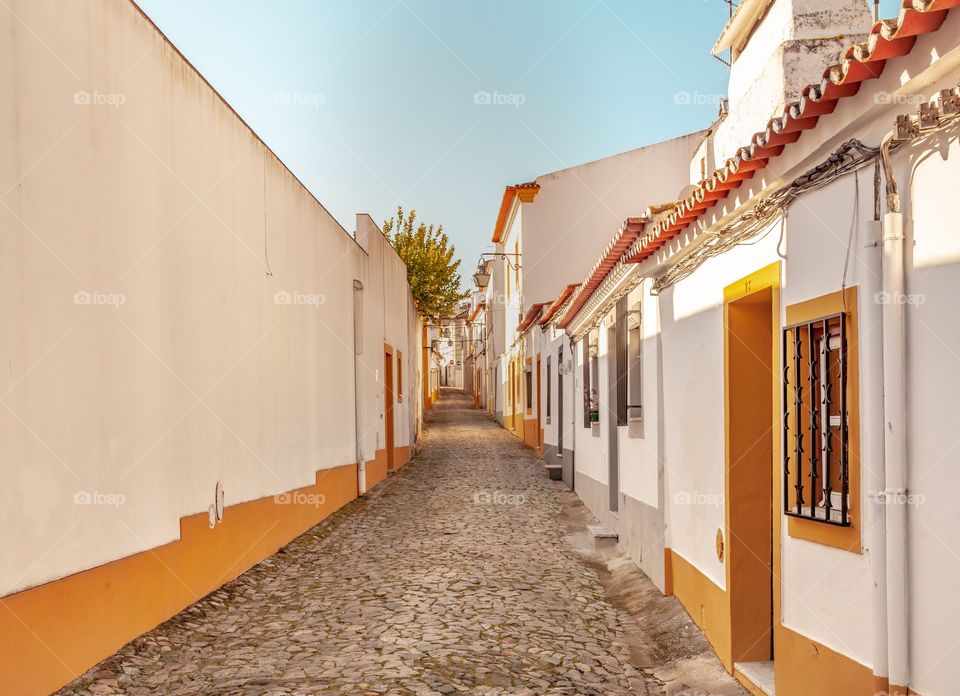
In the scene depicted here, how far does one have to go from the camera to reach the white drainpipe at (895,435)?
3.10m

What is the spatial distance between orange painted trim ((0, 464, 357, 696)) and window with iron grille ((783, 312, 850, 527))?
3.93m

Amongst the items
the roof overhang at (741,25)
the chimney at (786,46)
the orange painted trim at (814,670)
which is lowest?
the orange painted trim at (814,670)

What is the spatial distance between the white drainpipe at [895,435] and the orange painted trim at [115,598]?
397cm

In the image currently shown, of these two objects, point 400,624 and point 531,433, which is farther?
point 531,433

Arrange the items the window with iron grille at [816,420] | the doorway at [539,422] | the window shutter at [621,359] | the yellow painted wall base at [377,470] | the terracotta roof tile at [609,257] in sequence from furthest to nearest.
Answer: the doorway at [539,422] < the yellow painted wall base at [377,470] < the window shutter at [621,359] < the terracotta roof tile at [609,257] < the window with iron grille at [816,420]

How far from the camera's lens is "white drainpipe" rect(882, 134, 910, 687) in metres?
3.10

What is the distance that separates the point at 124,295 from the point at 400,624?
3109 millimetres

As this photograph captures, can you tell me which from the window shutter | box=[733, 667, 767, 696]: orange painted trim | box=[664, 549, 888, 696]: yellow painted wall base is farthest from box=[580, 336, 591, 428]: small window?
box=[733, 667, 767, 696]: orange painted trim

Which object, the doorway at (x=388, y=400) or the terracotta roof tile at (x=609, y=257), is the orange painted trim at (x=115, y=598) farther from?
the doorway at (x=388, y=400)

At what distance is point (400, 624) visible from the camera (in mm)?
6047

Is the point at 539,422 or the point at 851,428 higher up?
the point at 851,428

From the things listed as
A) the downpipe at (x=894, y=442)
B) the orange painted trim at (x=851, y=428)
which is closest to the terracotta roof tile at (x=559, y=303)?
the orange painted trim at (x=851, y=428)

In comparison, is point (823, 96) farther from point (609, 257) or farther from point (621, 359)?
point (621, 359)

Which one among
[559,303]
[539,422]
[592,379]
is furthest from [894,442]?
[539,422]
